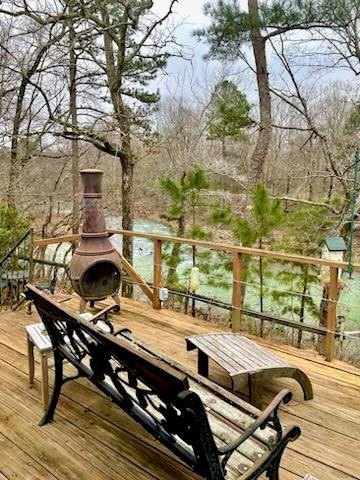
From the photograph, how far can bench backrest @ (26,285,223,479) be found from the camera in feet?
4.20

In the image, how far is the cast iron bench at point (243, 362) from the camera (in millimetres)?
2463

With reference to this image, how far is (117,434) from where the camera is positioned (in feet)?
7.59

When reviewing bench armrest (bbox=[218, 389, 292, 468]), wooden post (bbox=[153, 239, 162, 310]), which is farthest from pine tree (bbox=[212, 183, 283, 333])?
bench armrest (bbox=[218, 389, 292, 468])

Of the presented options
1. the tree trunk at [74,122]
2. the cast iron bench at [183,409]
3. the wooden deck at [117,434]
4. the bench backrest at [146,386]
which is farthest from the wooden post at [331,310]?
the tree trunk at [74,122]

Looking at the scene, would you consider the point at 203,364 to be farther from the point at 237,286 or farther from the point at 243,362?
the point at 237,286

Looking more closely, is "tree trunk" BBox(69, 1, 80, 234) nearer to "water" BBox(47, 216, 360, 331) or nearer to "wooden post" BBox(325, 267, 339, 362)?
"water" BBox(47, 216, 360, 331)

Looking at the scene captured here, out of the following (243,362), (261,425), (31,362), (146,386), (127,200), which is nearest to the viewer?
(261,425)

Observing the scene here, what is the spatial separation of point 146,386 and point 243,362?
3.56 ft

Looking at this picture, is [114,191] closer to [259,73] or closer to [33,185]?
[33,185]

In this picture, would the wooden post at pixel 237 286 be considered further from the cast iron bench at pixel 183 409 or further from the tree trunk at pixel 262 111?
the tree trunk at pixel 262 111

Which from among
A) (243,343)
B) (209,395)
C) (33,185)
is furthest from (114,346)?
(33,185)

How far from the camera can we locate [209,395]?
2088 mm

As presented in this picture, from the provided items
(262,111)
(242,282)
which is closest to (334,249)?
(242,282)

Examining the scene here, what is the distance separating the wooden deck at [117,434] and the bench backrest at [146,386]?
17.0 inches
